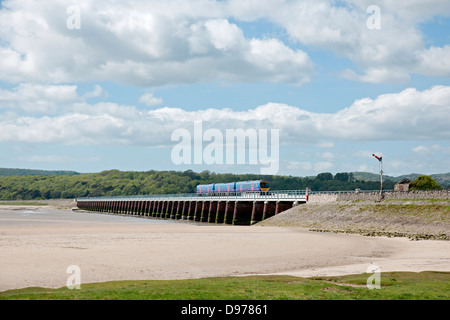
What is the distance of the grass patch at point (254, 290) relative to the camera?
16.2 metres

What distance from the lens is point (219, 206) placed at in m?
89.5

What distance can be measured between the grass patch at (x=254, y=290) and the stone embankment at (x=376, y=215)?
80.9 ft

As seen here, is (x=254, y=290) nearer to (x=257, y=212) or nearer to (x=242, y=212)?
(x=257, y=212)

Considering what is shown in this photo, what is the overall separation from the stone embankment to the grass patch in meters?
24.7

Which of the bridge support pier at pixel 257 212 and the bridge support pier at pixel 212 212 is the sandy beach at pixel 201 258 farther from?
the bridge support pier at pixel 212 212

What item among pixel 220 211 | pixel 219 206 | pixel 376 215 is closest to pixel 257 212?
pixel 219 206

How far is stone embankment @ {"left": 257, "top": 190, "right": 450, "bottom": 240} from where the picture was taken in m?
46.1

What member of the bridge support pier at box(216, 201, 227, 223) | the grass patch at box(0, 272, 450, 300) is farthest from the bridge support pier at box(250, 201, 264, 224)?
the grass patch at box(0, 272, 450, 300)

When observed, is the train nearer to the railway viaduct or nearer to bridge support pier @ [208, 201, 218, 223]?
the railway viaduct

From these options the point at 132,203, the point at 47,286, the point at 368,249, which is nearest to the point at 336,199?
the point at 368,249

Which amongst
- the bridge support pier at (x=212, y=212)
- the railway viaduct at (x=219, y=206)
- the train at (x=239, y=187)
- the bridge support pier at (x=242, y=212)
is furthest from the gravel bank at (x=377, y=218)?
the bridge support pier at (x=212, y=212)
